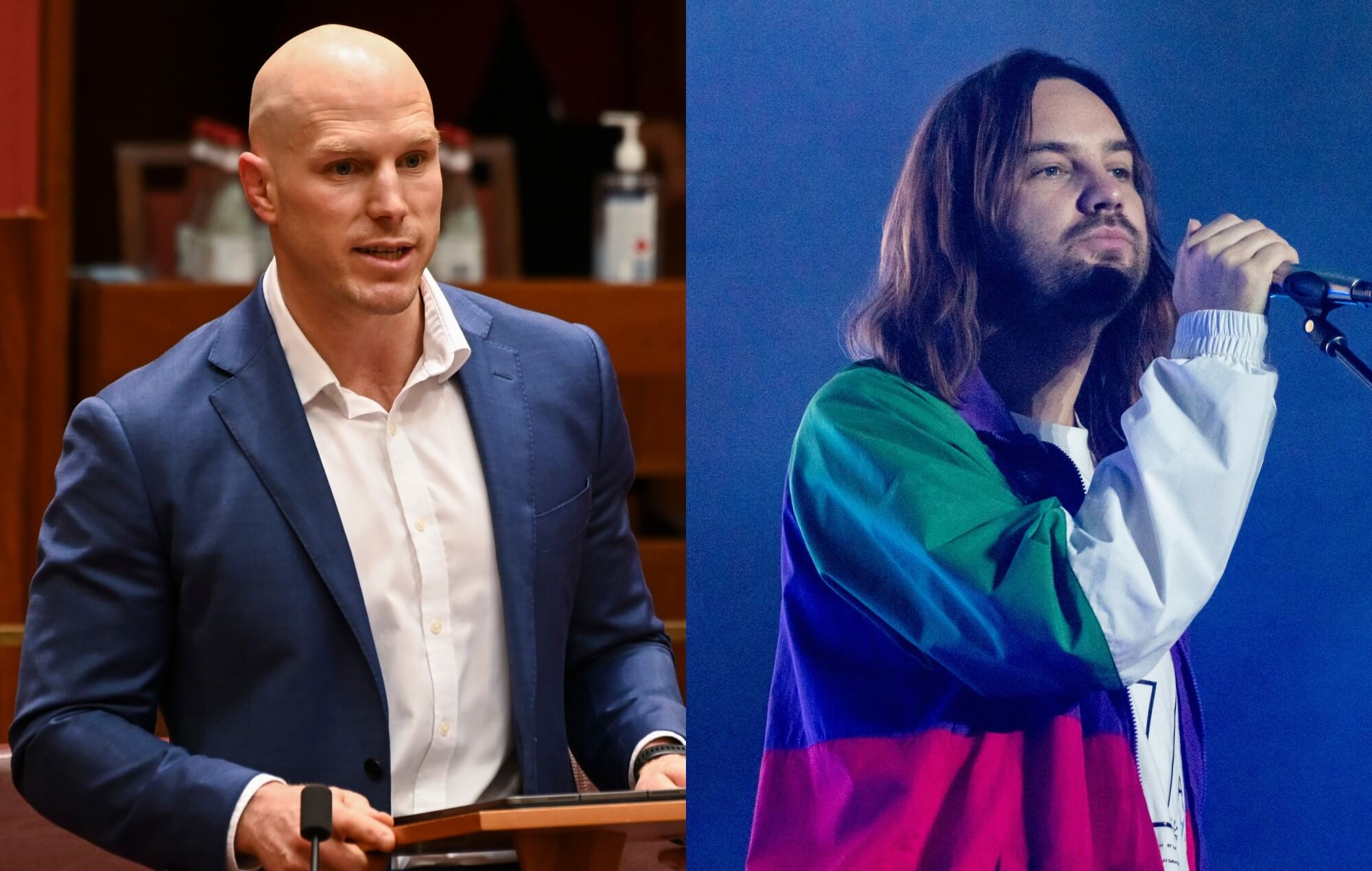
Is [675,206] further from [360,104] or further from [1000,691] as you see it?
[1000,691]

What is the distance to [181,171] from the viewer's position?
3994mm

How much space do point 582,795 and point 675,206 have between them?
259 centimetres

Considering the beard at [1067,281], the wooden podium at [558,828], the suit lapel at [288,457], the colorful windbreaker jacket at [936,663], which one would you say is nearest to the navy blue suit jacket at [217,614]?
the suit lapel at [288,457]

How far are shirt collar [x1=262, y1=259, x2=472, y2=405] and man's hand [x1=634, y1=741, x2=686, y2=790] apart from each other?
1.28 feet

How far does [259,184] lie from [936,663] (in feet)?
2.42

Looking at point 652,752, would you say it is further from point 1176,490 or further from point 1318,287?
point 1318,287

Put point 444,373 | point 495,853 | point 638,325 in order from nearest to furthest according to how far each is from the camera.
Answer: point 495,853 < point 444,373 < point 638,325

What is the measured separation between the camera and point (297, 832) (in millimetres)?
1259

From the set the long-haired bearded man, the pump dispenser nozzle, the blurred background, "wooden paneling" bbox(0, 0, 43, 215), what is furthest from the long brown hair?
"wooden paneling" bbox(0, 0, 43, 215)

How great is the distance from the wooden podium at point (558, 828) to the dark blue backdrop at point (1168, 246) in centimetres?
4

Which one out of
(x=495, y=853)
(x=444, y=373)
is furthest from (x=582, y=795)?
(x=444, y=373)

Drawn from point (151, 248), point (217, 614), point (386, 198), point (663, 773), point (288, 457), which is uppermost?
point (386, 198)

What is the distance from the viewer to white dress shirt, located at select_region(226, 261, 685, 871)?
1446 mm

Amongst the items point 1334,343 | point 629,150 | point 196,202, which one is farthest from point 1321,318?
point 196,202
